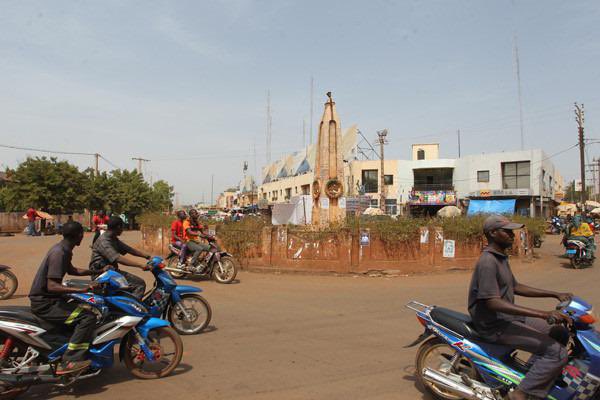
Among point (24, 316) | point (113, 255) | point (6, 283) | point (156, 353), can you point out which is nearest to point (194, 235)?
point (6, 283)

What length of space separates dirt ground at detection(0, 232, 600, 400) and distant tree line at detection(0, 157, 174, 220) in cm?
2486

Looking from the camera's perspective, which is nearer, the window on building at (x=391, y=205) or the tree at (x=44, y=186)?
the tree at (x=44, y=186)

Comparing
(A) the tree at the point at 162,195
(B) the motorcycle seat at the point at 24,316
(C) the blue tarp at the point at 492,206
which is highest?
(A) the tree at the point at 162,195

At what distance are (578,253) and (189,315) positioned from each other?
12.2 metres

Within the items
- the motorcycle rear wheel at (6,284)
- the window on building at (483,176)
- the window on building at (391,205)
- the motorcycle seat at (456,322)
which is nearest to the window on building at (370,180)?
the window on building at (391,205)

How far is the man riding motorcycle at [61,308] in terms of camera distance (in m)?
4.05

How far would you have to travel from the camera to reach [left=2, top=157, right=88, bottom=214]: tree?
31672mm

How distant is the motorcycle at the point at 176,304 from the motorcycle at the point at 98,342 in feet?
3.41

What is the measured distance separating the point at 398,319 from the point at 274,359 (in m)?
2.70

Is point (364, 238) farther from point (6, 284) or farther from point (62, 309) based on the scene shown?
point (62, 309)

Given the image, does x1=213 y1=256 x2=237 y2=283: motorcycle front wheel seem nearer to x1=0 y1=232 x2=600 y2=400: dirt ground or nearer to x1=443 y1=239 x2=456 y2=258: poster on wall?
x1=0 y1=232 x2=600 y2=400: dirt ground

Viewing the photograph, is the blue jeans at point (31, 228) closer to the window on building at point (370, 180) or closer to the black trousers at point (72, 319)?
the black trousers at point (72, 319)

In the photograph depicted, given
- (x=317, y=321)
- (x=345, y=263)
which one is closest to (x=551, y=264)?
(x=345, y=263)

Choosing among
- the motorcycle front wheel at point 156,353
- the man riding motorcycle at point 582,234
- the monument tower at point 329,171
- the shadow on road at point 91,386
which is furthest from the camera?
the monument tower at point 329,171
